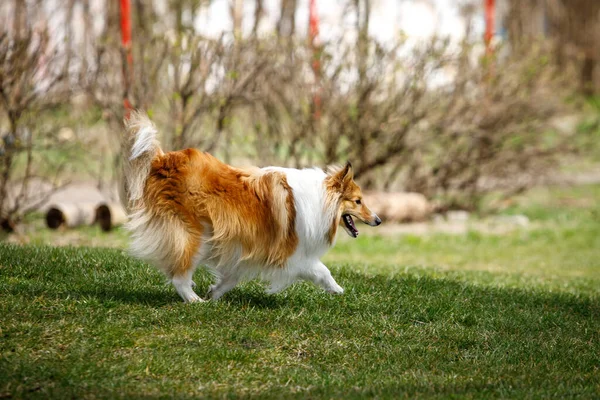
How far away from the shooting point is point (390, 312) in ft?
22.6

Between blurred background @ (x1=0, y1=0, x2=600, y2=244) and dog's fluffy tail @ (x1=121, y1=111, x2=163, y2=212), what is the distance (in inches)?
217

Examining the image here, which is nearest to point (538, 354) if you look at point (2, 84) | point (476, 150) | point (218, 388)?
point (218, 388)

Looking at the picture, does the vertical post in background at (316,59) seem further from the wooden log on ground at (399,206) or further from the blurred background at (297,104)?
the wooden log on ground at (399,206)

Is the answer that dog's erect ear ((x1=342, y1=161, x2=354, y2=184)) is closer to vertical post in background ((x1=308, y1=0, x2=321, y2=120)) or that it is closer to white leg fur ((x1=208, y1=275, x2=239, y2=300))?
white leg fur ((x1=208, y1=275, x2=239, y2=300))

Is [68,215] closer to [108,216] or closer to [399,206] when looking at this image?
[108,216]

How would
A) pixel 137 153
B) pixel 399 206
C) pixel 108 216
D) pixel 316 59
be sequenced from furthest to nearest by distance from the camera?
pixel 399 206, pixel 316 59, pixel 108 216, pixel 137 153

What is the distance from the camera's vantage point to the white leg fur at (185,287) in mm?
6391

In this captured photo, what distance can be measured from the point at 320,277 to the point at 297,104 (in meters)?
8.25

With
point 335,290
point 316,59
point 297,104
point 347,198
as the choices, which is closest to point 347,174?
point 347,198

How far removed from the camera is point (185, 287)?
6.42m

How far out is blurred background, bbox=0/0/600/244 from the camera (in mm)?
12594

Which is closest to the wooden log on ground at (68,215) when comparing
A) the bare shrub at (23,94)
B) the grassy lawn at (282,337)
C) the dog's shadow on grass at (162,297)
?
the bare shrub at (23,94)

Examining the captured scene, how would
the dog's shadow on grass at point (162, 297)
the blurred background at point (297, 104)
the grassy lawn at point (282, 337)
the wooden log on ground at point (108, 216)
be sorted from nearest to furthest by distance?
the grassy lawn at point (282, 337) → the dog's shadow on grass at point (162, 297) → the blurred background at point (297, 104) → the wooden log on ground at point (108, 216)

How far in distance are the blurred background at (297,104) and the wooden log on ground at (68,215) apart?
0.08ft
